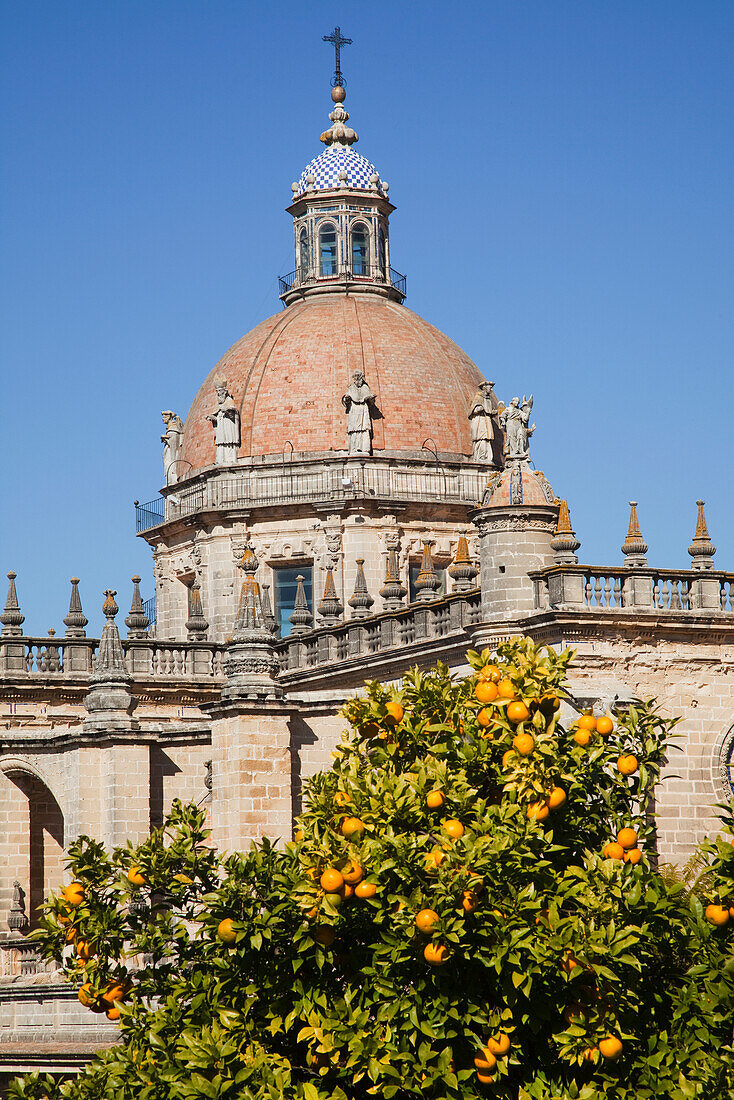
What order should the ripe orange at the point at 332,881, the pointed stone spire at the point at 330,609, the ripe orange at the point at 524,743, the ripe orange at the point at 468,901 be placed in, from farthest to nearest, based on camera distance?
the pointed stone spire at the point at 330,609 → the ripe orange at the point at 524,743 → the ripe orange at the point at 332,881 → the ripe orange at the point at 468,901

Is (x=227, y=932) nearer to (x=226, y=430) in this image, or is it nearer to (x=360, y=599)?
(x=360, y=599)

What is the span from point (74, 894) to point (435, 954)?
570 centimetres

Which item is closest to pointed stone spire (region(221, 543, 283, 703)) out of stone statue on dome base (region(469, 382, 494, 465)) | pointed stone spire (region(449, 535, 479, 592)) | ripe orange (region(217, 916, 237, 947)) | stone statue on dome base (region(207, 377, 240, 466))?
pointed stone spire (region(449, 535, 479, 592))

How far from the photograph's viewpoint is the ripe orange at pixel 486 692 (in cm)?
2150

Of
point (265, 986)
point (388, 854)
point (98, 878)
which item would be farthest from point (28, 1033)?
point (388, 854)

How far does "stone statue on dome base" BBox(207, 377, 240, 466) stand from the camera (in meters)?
55.9

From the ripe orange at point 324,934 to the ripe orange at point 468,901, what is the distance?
68.6 inches

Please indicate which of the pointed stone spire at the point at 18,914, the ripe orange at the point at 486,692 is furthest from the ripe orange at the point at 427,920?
the pointed stone spire at the point at 18,914

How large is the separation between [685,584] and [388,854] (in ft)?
52.8

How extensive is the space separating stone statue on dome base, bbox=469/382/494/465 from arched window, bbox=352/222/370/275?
7.14 meters

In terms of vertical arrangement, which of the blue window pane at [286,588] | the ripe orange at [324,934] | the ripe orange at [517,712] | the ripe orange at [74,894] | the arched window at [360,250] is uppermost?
the arched window at [360,250]

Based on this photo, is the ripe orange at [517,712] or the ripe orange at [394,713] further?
the ripe orange at [394,713]

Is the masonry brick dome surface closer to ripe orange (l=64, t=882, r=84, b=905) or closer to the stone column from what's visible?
the stone column

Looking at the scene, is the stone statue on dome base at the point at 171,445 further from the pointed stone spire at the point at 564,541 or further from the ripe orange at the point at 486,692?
the ripe orange at the point at 486,692
